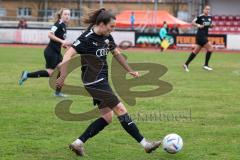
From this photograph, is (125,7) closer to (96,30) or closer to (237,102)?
(237,102)

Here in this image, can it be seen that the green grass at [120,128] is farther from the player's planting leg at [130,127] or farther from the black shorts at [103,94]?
the black shorts at [103,94]

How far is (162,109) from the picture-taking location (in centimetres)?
1079

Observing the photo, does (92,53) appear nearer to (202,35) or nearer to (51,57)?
(51,57)

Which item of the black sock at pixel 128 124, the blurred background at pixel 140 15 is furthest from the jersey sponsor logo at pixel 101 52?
the blurred background at pixel 140 15

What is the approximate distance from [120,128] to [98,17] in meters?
2.44

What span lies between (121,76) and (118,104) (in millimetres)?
8768

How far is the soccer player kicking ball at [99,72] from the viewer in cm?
698

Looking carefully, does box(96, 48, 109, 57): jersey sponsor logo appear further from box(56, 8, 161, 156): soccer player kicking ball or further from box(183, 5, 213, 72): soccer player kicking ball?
box(183, 5, 213, 72): soccer player kicking ball

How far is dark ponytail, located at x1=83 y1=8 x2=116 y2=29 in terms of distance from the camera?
6925mm

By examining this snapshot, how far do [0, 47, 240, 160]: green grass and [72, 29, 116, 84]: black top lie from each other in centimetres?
104

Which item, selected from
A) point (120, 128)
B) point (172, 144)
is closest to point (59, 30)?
point (120, 128)

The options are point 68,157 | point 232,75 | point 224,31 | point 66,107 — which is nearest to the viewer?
point 68,157

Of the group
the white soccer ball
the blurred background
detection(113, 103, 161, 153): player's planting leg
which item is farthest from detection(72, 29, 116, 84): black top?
the blurred background

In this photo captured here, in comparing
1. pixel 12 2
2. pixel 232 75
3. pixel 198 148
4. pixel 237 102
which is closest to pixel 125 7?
pixel 12 2
